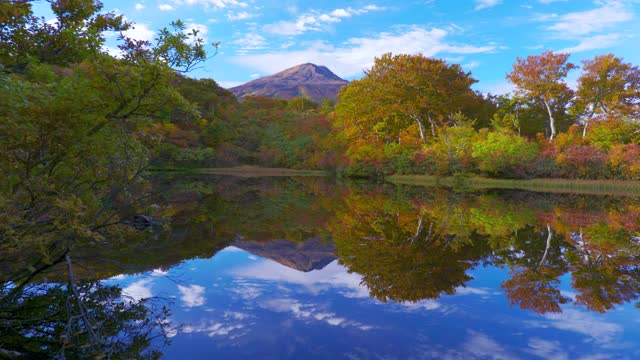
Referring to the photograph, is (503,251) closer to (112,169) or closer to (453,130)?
(112,169)

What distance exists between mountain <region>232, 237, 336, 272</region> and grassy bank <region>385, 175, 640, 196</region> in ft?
62.8

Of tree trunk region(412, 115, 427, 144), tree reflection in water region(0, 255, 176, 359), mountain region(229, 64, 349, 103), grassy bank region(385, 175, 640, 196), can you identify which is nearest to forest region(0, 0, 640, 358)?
tree reflection in water region(0, 255, 176, 359)

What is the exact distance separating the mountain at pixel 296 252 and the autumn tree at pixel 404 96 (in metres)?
26.8

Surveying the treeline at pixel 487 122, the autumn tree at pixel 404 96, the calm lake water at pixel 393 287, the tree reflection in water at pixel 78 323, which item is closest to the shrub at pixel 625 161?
the treeline at pixel 487 122

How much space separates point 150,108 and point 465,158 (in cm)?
2648

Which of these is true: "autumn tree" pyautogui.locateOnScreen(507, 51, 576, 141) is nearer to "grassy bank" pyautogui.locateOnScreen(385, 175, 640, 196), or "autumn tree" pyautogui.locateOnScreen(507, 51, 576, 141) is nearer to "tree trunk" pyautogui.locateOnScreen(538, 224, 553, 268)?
"grassy bank" pyautogui.locateOnScreen(385, 175, 640, 196)

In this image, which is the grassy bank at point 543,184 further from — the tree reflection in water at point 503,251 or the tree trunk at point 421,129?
the tree reflection in water at point 503,251

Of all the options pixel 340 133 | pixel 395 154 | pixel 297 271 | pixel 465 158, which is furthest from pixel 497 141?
pixel 297 271

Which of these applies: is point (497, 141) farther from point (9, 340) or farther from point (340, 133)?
point (9, 340)

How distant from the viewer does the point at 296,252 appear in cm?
743

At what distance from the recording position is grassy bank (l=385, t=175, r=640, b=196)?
2144cm

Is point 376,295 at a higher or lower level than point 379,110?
lower

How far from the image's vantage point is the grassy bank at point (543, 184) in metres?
21.4

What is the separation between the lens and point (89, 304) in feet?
13.8
